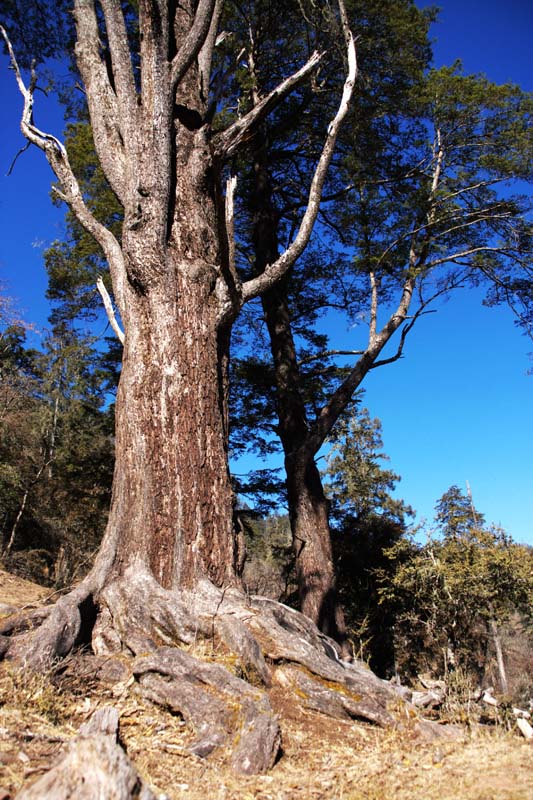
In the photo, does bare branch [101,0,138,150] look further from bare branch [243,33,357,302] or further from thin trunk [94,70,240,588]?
bare branch [243,33,357,302]

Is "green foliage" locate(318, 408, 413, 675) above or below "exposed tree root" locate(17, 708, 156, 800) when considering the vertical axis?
above

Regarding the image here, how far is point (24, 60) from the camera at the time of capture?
7059mm

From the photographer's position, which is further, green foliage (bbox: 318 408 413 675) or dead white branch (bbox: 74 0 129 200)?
green foliage (bbox: 318 408 413 675)

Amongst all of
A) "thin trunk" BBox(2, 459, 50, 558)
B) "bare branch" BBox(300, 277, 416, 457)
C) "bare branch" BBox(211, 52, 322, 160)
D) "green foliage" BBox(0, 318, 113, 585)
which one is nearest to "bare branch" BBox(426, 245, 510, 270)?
"bare branch" BBox(300, 277, 416, 457)

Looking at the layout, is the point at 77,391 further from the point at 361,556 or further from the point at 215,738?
the point at 215,738

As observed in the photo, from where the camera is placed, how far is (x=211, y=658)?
3.04 meters

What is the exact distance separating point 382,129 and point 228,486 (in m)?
7.50

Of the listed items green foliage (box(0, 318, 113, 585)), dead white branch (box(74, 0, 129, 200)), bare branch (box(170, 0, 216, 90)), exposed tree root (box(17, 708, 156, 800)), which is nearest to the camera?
exposed tree root (box(17, 708, 156, 800))

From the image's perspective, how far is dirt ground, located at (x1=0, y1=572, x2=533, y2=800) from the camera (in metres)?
→ 1.96

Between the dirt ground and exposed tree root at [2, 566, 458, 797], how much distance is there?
9 centimetres

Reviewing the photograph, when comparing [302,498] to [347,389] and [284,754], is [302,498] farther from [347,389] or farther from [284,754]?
[284,754]

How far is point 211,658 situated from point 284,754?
728 mm

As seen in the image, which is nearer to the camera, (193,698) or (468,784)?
(468,784)

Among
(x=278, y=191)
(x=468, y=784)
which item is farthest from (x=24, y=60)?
(x=468, y=784)
